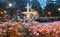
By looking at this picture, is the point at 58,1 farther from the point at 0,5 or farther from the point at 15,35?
the point at 15,35

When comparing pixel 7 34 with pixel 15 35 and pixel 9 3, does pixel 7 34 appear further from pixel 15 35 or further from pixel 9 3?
pixel 9 3

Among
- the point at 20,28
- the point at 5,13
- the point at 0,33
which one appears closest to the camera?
the point at 0,33

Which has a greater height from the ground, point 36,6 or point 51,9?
point 36,6

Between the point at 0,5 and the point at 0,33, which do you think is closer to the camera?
the point at 0,33

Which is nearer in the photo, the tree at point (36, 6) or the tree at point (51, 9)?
the tree at point (36, 6)

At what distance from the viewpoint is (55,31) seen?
304 centimetres

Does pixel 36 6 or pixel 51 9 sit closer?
pixel 36 6

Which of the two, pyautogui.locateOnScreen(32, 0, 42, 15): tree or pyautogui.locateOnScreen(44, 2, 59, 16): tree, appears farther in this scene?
pyautogui.locateOnScreen(44, 2, 59, 16): tree

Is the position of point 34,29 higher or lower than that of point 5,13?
higher

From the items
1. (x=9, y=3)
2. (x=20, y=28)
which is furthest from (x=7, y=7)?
(x=20, y=28)

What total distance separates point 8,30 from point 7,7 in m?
27.0

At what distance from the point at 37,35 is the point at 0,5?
26.5 m

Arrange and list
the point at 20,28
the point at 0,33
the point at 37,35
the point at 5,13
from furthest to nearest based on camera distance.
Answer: the point at 5,13 → the point at 20,28 → the point at 37,35 → the point at 0,33

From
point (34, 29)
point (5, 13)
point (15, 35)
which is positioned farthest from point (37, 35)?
point (5, 13)
